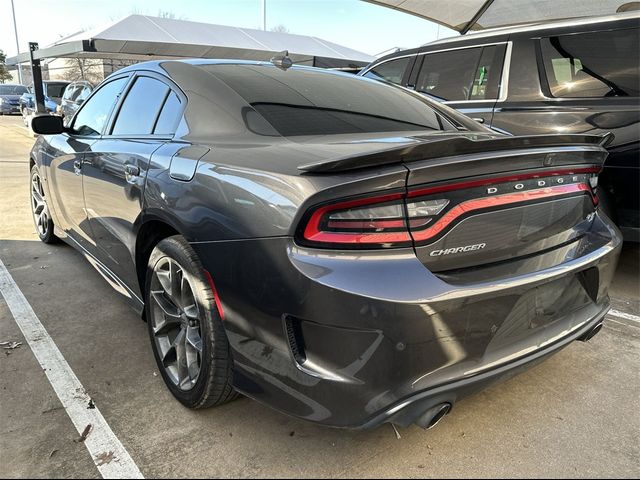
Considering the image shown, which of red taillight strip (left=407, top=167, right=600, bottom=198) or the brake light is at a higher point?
red taillight strip (left=407, top=167, right=600, bottom=198)

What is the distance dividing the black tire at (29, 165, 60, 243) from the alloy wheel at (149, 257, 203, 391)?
2659mm

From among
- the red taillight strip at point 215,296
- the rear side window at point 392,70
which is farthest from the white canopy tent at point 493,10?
the red taillight strip at point 215,296

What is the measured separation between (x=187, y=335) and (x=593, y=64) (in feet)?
12.0

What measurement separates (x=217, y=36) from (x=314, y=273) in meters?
23.9

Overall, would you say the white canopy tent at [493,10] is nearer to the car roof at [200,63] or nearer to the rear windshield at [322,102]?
the rear windshield at [322,102]

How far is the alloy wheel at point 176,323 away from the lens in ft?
7.18

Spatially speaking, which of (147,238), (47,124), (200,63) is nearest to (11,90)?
(47,124)

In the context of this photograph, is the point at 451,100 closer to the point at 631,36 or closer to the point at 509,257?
the point at 631,36

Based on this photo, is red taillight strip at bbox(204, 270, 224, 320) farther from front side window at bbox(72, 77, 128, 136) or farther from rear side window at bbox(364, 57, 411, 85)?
rear side window at bbox(364, 57, 411, 85)

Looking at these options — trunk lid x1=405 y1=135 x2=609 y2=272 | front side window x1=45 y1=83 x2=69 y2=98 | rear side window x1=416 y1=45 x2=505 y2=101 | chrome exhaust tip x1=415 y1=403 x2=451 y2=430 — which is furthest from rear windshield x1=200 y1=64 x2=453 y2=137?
front side window x1=45 y1=83 x2=69 y2=98

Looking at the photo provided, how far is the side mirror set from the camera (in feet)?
12.2

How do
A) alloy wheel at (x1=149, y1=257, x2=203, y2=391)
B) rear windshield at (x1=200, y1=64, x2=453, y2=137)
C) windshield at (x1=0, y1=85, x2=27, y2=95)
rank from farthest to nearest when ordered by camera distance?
windshield at (x1=0, y1=85, x2=27, y2=95) < rear windshield at (x1=200, y1=64, x2=453, y2=137) < alloy wheel at (x1=149, y1=257, x2=203, y2=391)

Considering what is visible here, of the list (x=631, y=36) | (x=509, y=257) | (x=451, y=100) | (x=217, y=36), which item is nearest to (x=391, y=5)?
(x=451, y=100)

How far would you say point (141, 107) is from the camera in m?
2.94
